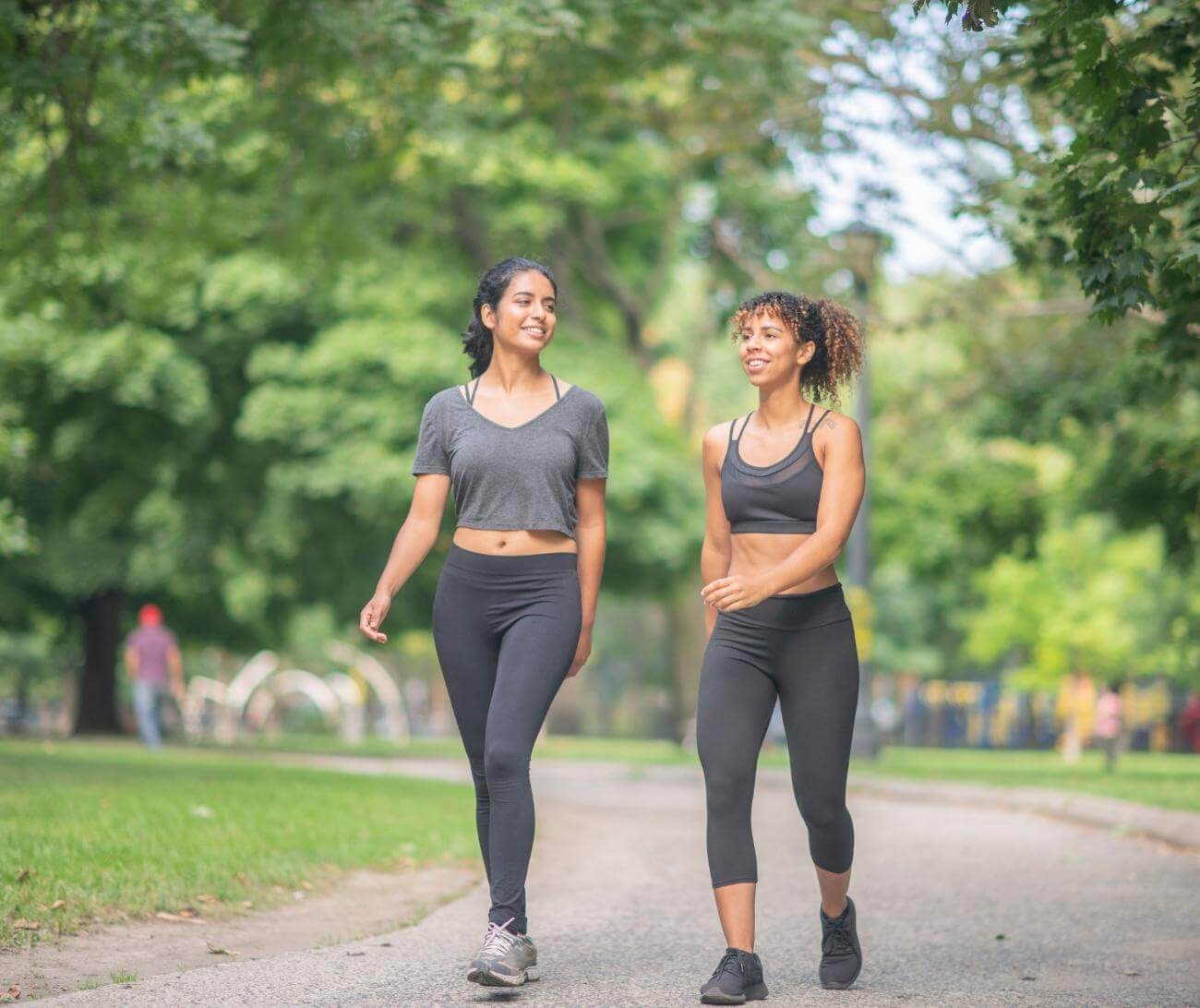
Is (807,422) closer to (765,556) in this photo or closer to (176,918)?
(765,556)

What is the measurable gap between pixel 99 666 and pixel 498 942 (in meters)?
26.7

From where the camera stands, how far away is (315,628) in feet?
177

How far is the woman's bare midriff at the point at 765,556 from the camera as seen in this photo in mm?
5582

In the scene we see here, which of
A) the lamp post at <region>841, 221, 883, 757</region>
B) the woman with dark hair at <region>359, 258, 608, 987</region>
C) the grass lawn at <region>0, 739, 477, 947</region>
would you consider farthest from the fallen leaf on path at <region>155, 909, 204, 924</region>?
the lamp post at <region>841, 221, 883, 757</region>

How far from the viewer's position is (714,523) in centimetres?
574

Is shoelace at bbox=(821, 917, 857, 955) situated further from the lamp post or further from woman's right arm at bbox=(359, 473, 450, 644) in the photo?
the lamp post

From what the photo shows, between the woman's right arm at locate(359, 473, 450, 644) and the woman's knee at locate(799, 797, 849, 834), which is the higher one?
the woman's right arm at locate(359, 473, 450, 644)

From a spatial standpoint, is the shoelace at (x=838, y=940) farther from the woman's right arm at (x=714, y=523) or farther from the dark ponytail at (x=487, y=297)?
the dark ponytail at (x=487, y=297)

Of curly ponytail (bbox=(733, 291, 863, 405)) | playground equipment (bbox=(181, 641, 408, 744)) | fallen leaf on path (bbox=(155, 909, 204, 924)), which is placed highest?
curly ponytail (bbox=(733, 291, 863, 405))

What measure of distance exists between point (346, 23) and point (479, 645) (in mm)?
5959

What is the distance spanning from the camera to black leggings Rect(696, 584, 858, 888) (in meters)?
5.52

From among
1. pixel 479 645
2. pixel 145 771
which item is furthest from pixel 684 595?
pixel 479 645

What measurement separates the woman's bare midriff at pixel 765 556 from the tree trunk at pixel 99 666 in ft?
84.5

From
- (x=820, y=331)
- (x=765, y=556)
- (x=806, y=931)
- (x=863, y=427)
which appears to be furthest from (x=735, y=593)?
(x=863, y=427)
